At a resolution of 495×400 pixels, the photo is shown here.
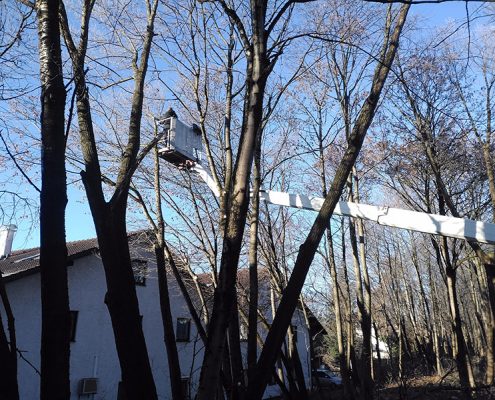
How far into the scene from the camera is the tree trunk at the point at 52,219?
10.5ft

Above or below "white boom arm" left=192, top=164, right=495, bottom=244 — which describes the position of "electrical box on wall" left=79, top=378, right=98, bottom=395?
below

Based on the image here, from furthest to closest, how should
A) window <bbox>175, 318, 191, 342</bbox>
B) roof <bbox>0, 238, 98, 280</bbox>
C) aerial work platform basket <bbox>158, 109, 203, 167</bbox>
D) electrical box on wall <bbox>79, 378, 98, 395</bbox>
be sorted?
window <bbox>175, 318, 191, 342</bbox> → electrical box on wall <bbox>79, 378, 98, 395</bbox> → roof <bbox>0, 238, 98, 280</bbox> → aerial work platform basket <bbox>158, 109, 203, 167</bbox>

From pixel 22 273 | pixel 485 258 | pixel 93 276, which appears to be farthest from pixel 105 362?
pixel 485 258

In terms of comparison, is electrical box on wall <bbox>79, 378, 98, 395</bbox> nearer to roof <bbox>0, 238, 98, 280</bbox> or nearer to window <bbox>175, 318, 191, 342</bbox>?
roof <bbox>0, 238, 98, 280</bbox>

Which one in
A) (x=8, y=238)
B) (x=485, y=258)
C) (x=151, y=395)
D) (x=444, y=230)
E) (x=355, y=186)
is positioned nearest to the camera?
(x=151, y=395)

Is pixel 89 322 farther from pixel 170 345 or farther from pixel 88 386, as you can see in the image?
pixel 170 345

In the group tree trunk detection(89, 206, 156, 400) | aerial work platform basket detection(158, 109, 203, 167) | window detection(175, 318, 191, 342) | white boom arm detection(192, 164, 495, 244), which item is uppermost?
aerial work platform basket detection(158, 109, 203, 167)

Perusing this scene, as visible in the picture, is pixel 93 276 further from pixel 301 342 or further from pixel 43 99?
pixel 301 342

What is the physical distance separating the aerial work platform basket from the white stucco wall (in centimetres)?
621

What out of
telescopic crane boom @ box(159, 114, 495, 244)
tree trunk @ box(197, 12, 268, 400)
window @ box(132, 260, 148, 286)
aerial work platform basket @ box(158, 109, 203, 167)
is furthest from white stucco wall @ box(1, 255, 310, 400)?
tree trunk @ box(197, 12, 268, 400)

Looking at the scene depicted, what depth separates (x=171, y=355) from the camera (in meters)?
5.19

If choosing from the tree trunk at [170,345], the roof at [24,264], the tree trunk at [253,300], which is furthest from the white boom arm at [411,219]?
the roof at [24,264]

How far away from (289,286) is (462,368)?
8375 millimetres

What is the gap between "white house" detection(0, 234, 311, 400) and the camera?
41.2ft
